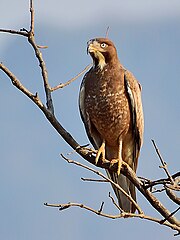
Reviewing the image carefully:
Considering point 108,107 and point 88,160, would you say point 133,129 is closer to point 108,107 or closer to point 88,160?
point 108,107

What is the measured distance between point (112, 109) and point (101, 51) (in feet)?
2.30

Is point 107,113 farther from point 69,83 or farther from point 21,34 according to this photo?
point 21,34

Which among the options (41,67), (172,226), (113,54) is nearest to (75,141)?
(41,67)

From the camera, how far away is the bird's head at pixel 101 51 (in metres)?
6.09

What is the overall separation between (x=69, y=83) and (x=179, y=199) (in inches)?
62.3

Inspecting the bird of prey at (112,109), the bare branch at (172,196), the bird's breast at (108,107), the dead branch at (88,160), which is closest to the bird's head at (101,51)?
the bird of prey at (112,109)

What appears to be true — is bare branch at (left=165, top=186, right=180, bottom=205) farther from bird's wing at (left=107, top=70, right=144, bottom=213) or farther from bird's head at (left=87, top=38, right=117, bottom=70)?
bird's head at (left=87, top=38, right=117, bottom=70)

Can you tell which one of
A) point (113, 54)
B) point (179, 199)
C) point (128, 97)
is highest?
point (113, 54)

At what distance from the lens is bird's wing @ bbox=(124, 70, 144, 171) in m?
6.15

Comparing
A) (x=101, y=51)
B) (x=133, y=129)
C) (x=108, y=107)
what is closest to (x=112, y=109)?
(x=108, y=107)

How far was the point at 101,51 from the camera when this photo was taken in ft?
20.3

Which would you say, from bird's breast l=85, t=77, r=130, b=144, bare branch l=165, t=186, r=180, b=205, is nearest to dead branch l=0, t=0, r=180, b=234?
bare branch l=165, t=186, r=180, b=205

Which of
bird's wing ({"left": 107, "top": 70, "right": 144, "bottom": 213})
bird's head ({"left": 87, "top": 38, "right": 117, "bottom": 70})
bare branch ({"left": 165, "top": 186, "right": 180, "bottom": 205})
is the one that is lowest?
bare branch ({"left": 165, "top": 186, "right": 180, "bottom": 205})

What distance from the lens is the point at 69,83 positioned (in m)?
4.97
